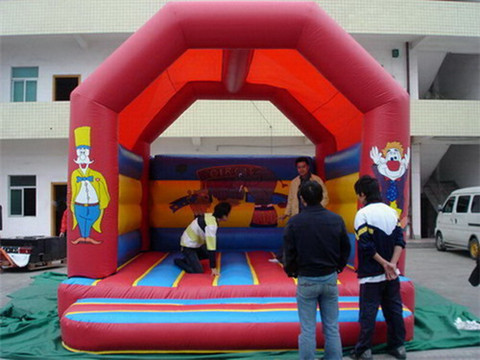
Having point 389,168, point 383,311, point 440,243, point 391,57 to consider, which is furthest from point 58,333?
point 391,57

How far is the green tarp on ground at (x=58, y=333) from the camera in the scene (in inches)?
132

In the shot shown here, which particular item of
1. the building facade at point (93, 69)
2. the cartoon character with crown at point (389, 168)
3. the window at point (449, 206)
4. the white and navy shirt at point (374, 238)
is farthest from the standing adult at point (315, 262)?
the building facade at point (93, 69)

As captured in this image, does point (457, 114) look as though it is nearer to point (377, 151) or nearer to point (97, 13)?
point (377, 151)

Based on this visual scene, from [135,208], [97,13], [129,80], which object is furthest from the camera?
[97,13]

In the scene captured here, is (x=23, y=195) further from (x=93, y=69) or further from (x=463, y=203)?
(x=463, y=203)

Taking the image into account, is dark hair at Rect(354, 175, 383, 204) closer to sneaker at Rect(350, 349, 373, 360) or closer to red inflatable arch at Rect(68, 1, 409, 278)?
red inflatable arch at Rect(68, 1, 409, 278)

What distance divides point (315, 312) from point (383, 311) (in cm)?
84

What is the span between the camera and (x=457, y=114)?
1125cm

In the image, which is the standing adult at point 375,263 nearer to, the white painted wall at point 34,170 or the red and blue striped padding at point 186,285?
the red and blue striped padding at point 186,285

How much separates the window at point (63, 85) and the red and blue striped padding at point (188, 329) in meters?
9.61

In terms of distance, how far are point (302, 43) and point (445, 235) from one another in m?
7.83

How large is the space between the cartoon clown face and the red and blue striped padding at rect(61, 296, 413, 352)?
1329 millimetres

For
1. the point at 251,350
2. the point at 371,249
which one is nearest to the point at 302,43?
the point at 371,249

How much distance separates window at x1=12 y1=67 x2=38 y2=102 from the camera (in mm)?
11719
